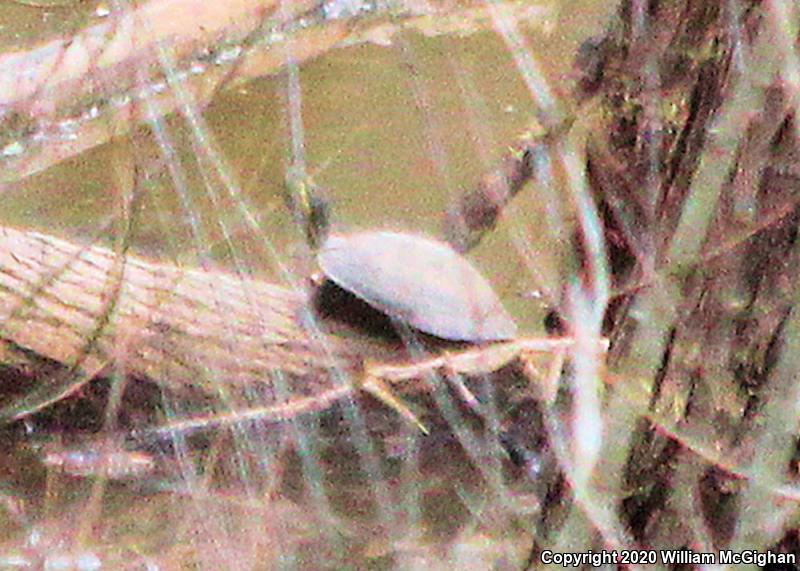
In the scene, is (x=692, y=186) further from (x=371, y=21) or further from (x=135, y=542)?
(x=135, y=542)

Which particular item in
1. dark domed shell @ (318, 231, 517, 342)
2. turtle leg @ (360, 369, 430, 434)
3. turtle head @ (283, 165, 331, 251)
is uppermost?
turtle head @ (283, 165, 331, 251)

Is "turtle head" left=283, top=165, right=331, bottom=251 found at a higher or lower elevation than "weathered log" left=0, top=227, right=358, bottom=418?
higher

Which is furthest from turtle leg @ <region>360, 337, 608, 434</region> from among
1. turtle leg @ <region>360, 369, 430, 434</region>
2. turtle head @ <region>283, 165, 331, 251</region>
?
turtle head @ <region>283, 165, 331, 251</region>

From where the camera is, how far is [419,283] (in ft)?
2.91

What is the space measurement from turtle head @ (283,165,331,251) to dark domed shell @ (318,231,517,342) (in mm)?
14

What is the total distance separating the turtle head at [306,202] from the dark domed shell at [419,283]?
14 millimetres

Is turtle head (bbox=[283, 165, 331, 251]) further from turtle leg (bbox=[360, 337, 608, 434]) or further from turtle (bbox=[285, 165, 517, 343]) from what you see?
turtle leg (bbox=[360, 337, 608, 434])

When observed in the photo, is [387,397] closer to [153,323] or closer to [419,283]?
[419,283]

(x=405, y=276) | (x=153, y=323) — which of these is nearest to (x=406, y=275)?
(x=405, y=276)

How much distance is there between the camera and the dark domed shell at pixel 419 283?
882 mm

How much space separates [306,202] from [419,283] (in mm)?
119

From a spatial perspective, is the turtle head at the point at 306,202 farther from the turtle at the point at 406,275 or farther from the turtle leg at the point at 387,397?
the turtle leg at the point at 387,397

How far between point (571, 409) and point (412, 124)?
0.88ft

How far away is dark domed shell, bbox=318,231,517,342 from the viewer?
2.89ft
